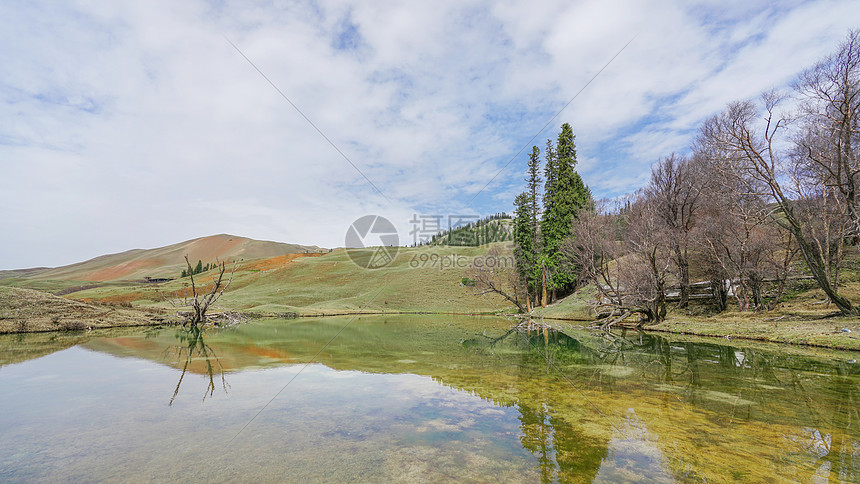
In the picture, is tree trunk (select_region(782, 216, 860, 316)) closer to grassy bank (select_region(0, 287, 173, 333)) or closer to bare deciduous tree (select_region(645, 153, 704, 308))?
bare deciduous tree (select_region(645, 153, 704, 308))

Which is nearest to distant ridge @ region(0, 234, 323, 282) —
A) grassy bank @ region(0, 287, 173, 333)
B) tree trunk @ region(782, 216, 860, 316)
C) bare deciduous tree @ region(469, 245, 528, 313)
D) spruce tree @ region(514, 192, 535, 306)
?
grassy bank @ region(0, 287, 173, 333)

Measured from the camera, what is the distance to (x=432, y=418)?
7.63m

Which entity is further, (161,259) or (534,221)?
(161,259)

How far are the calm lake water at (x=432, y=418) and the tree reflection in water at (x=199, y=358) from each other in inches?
4.9

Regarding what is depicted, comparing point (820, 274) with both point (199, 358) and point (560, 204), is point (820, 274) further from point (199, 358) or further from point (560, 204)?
point (199, 358)

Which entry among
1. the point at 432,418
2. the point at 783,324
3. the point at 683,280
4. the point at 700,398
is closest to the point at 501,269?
the point at 683,280

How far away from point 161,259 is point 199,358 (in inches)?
3852

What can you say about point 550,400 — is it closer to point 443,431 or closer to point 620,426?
point 620,426

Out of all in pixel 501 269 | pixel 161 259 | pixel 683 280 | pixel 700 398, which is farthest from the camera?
pixel 161 259

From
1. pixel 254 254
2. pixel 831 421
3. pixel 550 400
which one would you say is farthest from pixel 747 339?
pixel 254 254

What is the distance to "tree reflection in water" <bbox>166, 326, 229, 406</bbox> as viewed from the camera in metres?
10.4

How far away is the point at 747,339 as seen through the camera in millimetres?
19156

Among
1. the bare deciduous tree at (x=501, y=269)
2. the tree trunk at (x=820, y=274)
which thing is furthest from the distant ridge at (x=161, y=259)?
the tree trunk at (x=820, y=274)

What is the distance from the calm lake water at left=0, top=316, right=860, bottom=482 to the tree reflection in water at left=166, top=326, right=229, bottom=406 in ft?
0.41
